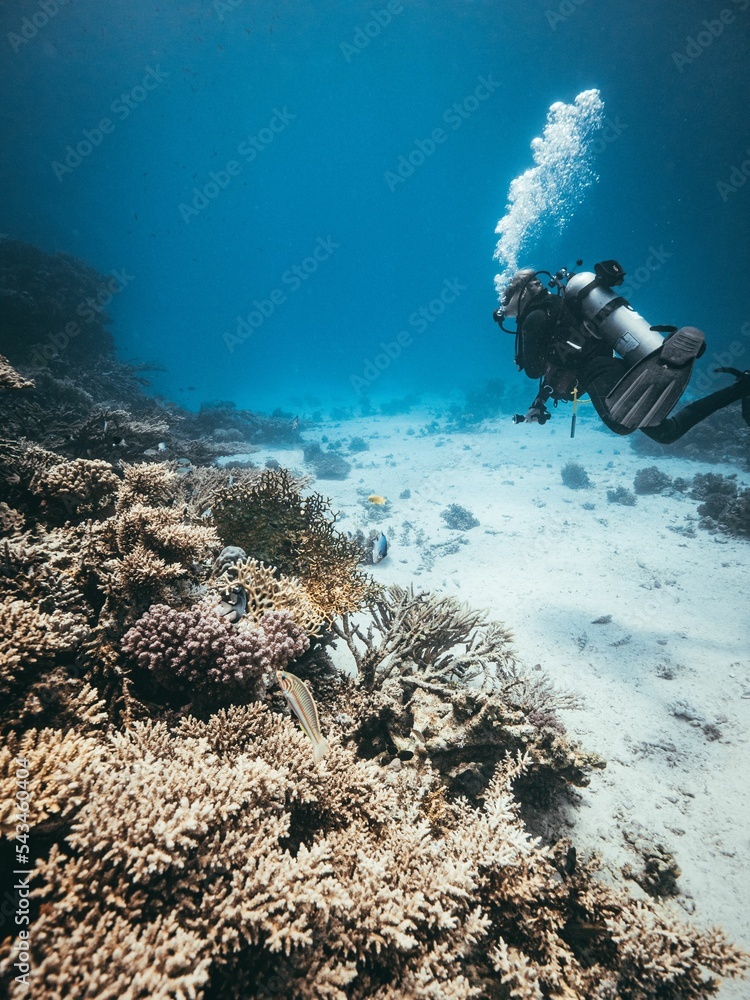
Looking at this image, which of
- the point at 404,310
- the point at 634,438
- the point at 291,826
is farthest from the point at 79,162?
the point at 404,310

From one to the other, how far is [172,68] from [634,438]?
68142 mm

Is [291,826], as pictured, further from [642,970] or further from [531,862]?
[642,970]

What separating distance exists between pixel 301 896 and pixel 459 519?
37.9 ft

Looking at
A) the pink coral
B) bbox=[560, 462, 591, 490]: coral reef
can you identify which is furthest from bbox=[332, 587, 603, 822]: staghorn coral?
bbox=[560, 462, 591, 490]: coral reef

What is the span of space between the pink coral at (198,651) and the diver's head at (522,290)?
6788 mm

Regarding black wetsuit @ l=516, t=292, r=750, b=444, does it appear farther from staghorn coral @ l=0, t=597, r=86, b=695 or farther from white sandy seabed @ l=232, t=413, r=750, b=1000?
staghorn coral @ l=0, t=597, r=86, b=695

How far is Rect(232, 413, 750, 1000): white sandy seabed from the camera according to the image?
342 cm

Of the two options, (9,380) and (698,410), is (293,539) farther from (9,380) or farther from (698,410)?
(698,410)

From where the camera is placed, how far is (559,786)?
340 cm

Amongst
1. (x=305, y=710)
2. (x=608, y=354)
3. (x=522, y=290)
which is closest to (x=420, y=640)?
(x=305, y=710)

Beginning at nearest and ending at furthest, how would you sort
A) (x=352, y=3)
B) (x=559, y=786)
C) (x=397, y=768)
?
(x=397, y=768) < (x=559, y=786) < (x=352, y=3)

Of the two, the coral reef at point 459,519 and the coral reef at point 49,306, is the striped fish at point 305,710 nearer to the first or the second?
the coral reef at point 459,519

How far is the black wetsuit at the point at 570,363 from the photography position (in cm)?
574

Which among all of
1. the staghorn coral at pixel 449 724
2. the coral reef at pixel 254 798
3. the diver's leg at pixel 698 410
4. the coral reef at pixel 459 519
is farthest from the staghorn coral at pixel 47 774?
the coral reef at pixel 459 519
